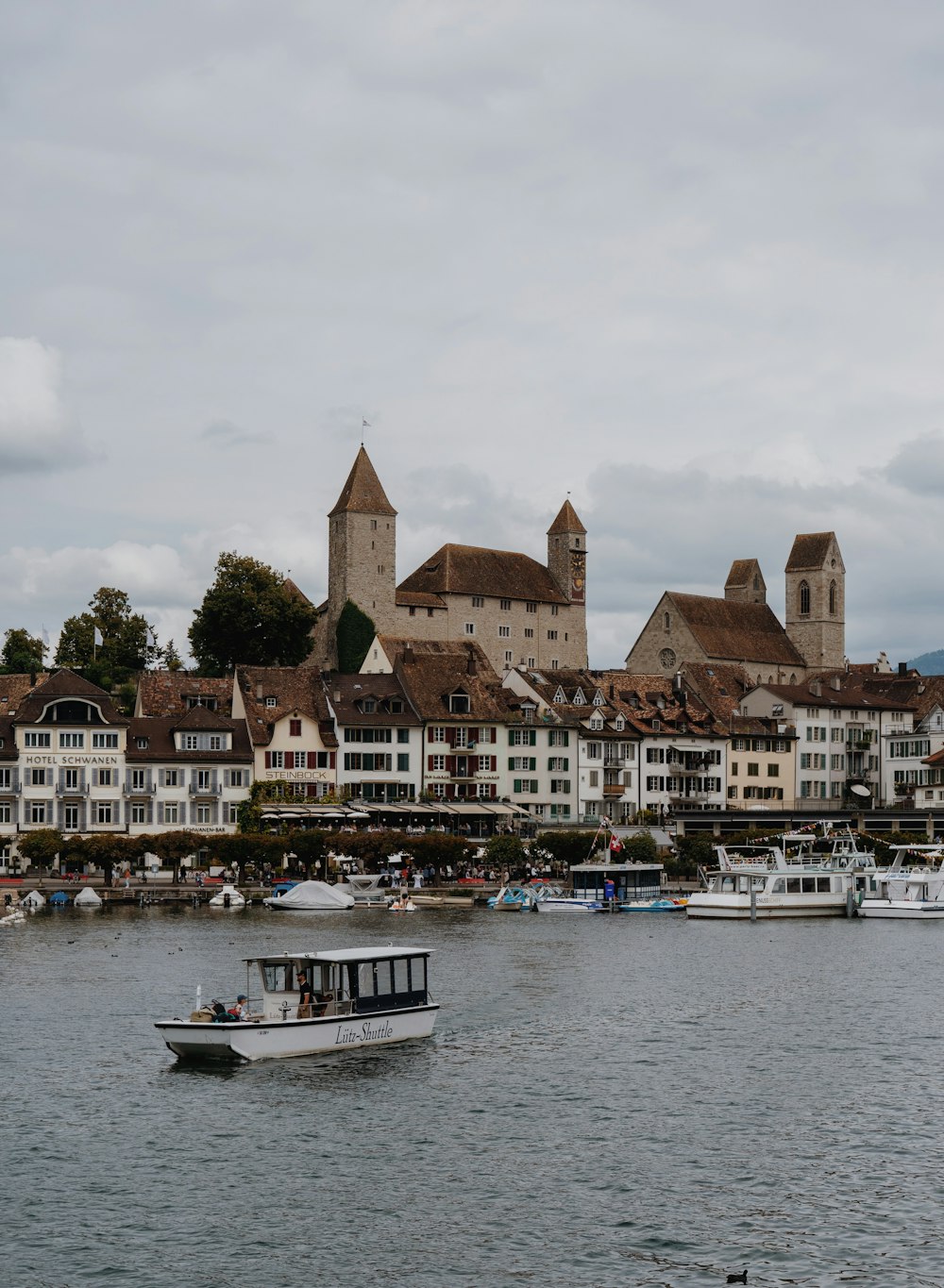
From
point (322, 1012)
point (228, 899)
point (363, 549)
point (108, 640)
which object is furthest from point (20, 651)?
point (322, 1012)

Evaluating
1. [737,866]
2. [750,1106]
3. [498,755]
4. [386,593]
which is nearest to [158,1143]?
[750,1106]

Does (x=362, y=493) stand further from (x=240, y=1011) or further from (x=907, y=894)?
(x=240, y=1011)

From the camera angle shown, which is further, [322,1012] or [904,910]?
[904,910]

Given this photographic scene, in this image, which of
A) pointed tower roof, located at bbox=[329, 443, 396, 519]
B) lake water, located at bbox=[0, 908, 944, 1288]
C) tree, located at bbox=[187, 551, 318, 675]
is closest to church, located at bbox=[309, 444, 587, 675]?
pointed tower roof, located at bbox=[329, 443, 396, 519]

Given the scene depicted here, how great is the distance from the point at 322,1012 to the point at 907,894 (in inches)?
2708

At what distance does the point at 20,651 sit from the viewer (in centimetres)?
17038

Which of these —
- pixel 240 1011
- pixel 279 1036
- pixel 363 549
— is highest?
pixel 363 549

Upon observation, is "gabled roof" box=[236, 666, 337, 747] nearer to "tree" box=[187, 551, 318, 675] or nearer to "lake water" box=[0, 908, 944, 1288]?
"tree" box=[187, 551, 318, 675]

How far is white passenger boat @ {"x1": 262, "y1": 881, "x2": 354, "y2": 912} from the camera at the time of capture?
112562 mm

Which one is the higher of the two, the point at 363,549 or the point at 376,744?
the point at 363,549

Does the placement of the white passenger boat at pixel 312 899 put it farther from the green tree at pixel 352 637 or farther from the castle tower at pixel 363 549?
the castle tower at pixel 363 549

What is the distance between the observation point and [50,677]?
136 meters

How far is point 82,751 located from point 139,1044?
77199mm

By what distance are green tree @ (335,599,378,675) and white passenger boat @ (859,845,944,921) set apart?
72.5 metres
